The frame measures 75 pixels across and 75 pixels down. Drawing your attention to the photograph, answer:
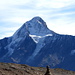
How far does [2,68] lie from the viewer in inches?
4744

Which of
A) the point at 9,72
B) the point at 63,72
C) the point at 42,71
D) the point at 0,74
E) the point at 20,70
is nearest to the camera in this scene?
the point at 0,74

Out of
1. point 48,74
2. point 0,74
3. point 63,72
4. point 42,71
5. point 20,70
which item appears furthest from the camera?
point 63,72

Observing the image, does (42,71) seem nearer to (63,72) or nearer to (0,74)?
(63,72)

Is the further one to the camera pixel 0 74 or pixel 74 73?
pixel 74 73

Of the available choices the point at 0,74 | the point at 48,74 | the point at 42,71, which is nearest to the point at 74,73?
the point at 42,71

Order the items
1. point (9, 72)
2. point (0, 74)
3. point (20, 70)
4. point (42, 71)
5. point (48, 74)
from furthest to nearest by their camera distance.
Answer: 1. point (42, 71)
2. point (20, 70)
3. point (9, 72)
4. point (0, 74)
5. point (48, 74)

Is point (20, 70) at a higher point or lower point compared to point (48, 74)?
lower

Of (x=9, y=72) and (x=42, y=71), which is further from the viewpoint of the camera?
(x=42, y=71)

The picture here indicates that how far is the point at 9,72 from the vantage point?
117 metres

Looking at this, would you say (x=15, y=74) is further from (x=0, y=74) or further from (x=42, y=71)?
(x=42, y=71)

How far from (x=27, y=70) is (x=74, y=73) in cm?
2688

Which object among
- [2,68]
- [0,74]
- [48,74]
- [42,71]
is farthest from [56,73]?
[48,74]

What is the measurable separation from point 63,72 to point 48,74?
95.2 m

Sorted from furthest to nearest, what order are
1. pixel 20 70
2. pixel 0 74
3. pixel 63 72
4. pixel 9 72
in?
pixel 63 72 < pixel 20 70 < pixel 9 72 < pixel 0 74
